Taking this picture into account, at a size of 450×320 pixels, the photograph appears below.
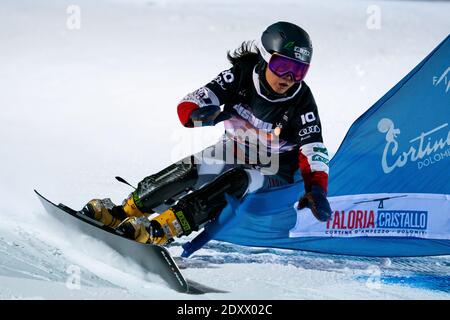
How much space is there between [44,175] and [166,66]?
2.08 m

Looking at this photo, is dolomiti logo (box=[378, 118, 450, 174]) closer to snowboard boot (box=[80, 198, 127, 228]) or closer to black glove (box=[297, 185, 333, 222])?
black glove (box=[297, 185, 333, 222])

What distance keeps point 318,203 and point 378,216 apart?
813 millimetres

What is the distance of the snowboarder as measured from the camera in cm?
449

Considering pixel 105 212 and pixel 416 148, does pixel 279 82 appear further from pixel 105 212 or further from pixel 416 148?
pixel 105 212

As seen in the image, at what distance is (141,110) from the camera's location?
22.4 feet

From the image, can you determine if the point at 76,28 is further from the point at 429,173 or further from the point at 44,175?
the point at 429,173

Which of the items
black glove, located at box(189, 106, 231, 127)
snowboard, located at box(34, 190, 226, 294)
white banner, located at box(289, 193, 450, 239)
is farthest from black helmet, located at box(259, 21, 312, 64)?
snowboard, located at box(34, 190, 226, 294)

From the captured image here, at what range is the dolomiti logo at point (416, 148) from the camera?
16.7ft

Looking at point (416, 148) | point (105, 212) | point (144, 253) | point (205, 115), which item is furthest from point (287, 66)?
point (105, 212)

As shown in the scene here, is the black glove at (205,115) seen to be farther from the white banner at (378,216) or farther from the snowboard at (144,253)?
the white banner at (378,216)

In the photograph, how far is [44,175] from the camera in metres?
5.83

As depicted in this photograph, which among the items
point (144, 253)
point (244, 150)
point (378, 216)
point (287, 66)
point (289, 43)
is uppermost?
point (289, 43)

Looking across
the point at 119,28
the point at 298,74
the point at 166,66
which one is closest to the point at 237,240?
the point at 298,74

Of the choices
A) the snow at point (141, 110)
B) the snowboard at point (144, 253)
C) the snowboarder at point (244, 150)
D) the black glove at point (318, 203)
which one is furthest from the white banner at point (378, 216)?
the snowboard at point (144, 253)
